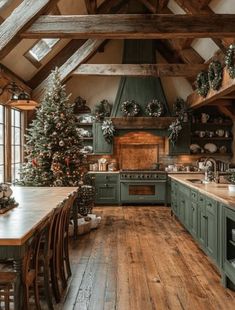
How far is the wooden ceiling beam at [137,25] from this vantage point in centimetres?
472

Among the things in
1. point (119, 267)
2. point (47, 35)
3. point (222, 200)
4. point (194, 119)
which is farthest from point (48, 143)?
point (194, 119)

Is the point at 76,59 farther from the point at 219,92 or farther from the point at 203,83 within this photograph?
the point at 219,92

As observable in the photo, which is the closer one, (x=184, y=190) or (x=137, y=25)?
(x=137, y=25)

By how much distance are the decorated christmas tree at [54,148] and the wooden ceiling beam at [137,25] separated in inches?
89.8

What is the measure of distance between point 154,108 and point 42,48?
3.34 metres

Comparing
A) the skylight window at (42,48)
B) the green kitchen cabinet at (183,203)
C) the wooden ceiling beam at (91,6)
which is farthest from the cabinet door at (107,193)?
the wooden ceiling beam at (91,6)

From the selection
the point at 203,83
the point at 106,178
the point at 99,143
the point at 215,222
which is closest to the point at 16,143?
the point at 99,143

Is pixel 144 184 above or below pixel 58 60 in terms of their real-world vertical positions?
below

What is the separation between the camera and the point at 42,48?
7641 millimetres

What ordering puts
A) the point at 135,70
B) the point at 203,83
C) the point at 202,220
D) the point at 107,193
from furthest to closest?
the point at 107,193 < the point at 135,70 < the point at 203,83 < the point at 202,220

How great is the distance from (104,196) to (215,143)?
339cm

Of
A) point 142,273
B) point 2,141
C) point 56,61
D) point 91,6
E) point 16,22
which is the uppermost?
point 91,6

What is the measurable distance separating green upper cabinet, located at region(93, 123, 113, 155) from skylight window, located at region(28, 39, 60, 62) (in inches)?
96.3

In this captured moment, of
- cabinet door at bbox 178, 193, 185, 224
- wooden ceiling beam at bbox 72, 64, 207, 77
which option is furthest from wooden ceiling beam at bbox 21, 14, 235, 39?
wooden ceiling beam at bbox 72, 64, 207, 77
